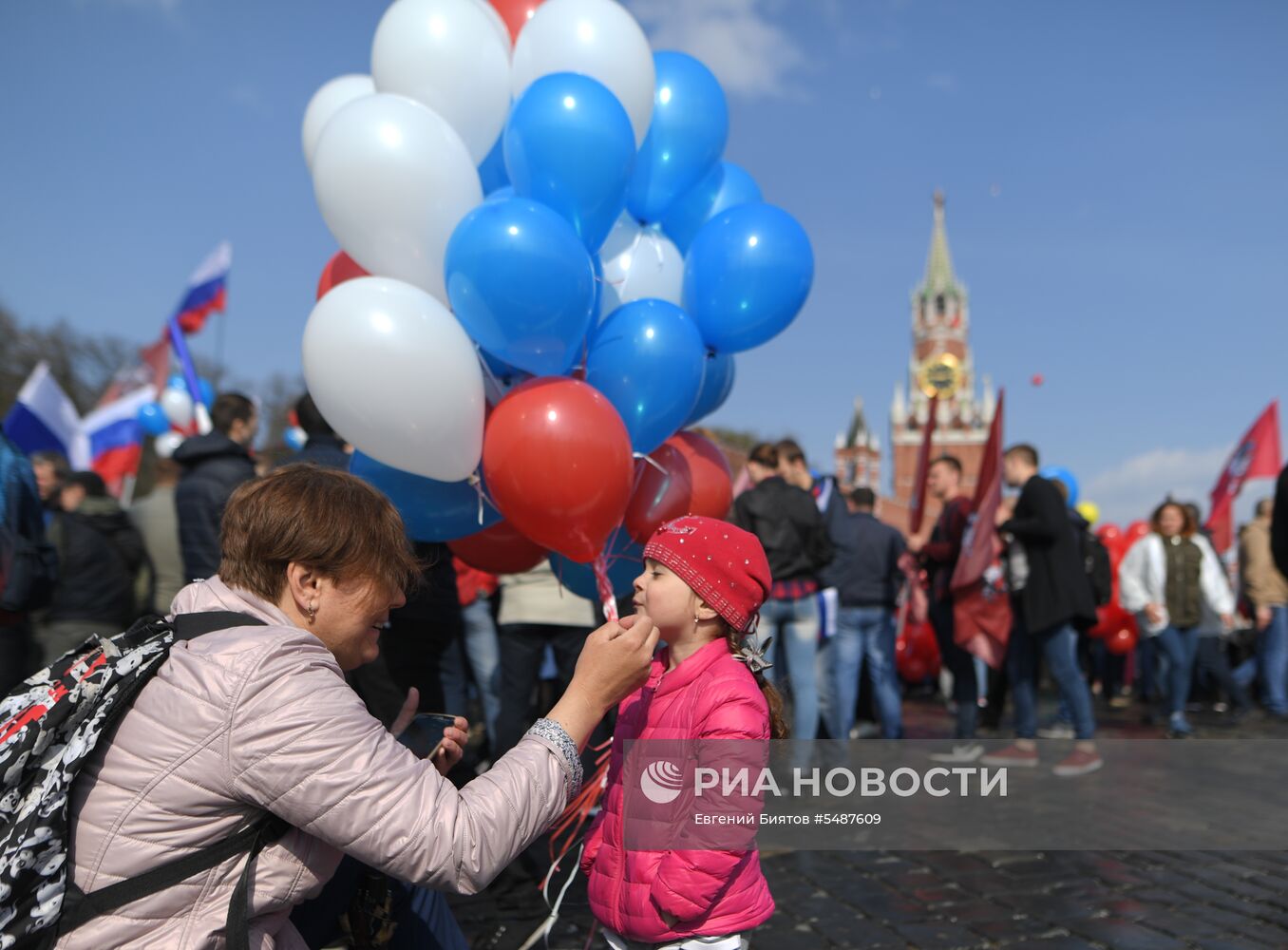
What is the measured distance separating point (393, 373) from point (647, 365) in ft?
2.64

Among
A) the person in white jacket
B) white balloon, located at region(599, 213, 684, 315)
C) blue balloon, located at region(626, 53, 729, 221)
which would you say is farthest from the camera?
the person in white jacket

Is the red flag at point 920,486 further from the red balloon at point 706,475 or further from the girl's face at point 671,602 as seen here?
the girl's face at point 671,602

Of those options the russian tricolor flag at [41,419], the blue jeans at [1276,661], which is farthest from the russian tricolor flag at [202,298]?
the blue jeans at [1276,661]

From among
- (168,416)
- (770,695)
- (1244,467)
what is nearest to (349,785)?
(770,695)

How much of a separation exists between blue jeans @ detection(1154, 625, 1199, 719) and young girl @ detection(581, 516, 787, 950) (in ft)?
22.2

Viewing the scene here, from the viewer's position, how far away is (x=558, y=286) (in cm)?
291

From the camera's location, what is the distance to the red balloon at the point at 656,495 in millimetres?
3420

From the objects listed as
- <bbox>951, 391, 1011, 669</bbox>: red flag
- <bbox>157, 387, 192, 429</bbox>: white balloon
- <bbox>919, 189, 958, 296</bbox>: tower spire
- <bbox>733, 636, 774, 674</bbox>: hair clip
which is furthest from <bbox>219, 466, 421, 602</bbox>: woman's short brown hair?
<bbox>919, 189, 958, 296</bbox>: tower spire

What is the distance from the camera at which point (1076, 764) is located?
595 centimetres

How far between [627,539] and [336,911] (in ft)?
5.76

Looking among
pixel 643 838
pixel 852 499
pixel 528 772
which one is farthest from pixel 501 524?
pixel 852 499

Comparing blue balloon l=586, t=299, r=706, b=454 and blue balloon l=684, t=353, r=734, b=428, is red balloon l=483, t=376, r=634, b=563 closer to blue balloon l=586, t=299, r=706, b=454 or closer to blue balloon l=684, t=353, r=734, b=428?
blue balloon l=586, t=299, r=706, b=454

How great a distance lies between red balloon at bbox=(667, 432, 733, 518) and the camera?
3609mm

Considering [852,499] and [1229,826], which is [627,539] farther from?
[852,499]
